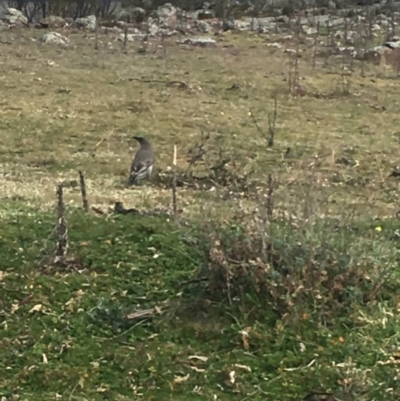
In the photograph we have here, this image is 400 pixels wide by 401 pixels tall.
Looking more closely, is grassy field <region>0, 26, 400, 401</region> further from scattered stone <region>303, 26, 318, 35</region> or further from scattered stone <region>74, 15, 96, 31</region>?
scattered stone <region>303, 26, 318, 35</region>

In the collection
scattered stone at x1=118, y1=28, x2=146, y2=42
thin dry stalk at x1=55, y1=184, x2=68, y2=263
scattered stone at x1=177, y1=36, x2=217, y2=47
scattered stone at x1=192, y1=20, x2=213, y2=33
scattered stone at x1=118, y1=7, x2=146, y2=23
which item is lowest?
scattered stone at x1=118, y1=7, x2=146, y2=23

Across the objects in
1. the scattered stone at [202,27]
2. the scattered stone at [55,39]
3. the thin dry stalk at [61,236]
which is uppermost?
the thin dry stalk at [61,236]

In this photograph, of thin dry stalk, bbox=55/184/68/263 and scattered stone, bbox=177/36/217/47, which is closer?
thin dry stalk, bbox=55/184/68/263

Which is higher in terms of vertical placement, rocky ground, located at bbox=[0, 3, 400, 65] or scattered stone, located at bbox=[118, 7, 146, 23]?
rocky ground, located at bbox=[0, 3, 400, 65]

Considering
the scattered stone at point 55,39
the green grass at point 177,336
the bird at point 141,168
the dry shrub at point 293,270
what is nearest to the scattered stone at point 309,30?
the scattered stone at point 55,39

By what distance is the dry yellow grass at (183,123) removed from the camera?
33.0ft

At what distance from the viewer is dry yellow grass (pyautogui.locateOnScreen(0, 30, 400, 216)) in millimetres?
10054

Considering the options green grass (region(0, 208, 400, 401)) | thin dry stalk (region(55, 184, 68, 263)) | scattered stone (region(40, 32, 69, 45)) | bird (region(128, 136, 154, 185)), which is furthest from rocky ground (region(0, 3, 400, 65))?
green grass (region(0, 208, 400, 401))

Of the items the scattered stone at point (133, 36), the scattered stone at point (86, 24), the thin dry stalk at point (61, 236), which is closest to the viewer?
the thin dry stalk at point (61, 236)

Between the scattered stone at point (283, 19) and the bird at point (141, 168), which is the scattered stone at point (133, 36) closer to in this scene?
the scattered stone at point (283, 19)

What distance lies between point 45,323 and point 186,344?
712mm

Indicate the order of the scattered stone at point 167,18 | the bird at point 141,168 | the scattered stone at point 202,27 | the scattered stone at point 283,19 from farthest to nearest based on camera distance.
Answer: the scattered stone at point 283,19 → the scattered stone at point 167,18 → the scattered stone at point 202,27 → the bird at point 141,168

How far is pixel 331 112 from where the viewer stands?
17953 millimetres

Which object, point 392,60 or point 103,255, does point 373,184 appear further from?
point 392,60
